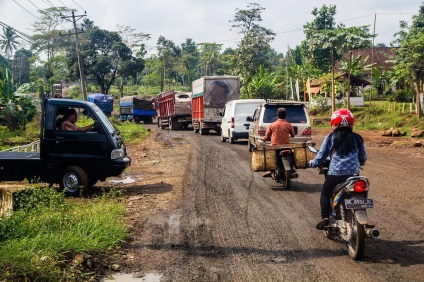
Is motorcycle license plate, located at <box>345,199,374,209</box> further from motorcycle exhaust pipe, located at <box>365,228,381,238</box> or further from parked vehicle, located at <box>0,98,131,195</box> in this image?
parked vehicle, located at <box>0,98,131,195</box>

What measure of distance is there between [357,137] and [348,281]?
2050 mm

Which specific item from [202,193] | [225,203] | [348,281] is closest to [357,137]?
[348,281]

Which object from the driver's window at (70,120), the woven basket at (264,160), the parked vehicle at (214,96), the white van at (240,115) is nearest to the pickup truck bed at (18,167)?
the driver's window at (70,120)

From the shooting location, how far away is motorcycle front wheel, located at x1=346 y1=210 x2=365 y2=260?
222 inches

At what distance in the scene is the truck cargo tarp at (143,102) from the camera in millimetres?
50125

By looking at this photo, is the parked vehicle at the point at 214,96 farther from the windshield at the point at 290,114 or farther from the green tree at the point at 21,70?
the green tree at the point at 21,70

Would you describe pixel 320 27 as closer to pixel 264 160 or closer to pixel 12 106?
pixel 12 106

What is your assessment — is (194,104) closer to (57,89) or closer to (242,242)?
(57,89)

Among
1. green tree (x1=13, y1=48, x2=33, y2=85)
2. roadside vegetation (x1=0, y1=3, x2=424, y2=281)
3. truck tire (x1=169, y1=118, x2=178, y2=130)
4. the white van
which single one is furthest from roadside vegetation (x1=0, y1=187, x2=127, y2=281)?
green tree (x1=13, y1=48, x2=33, y2=85)

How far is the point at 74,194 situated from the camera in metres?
10.6

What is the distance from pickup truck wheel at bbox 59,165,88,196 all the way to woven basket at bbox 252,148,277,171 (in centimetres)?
362

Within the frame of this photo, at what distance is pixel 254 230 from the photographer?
730 centimetres

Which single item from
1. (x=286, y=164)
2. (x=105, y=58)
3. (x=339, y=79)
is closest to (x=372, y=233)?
(x=286, y=164)

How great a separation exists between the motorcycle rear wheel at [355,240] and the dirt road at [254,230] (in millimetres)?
121
